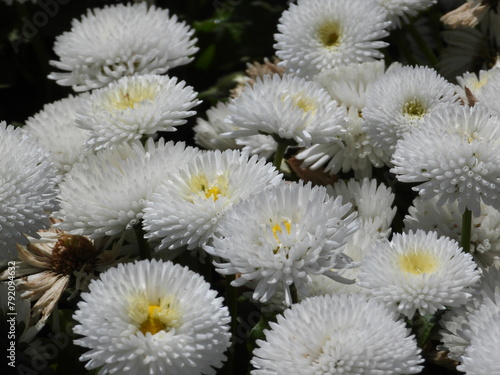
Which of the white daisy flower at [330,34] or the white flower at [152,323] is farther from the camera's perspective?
the white daisy flower at [330,34]

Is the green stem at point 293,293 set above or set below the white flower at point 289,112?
below

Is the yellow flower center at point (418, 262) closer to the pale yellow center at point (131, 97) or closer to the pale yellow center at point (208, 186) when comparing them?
the pale yellow center at point (208, 186)

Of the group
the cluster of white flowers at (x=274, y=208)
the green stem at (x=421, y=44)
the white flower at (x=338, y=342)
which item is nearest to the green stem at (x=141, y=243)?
the cluster of white flowers at (x=274, y=208)

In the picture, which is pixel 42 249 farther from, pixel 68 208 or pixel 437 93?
pixel 437 93

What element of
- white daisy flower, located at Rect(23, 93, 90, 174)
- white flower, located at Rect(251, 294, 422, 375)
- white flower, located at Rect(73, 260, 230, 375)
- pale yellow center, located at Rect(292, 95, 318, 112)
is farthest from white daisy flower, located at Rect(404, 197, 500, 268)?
white daisy flower, located at Rect(23, 93, 90, 174)

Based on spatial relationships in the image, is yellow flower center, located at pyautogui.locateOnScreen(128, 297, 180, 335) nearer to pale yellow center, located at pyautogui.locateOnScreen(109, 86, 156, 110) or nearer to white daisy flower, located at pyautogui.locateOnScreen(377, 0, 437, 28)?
pale yellow center, located at pyautogui.locateOnScreen(109, 86, 156, 110)

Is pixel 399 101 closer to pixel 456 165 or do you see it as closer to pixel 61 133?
pixel 456 165

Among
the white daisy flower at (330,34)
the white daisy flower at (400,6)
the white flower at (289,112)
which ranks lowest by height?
the white flower at (289,112)
